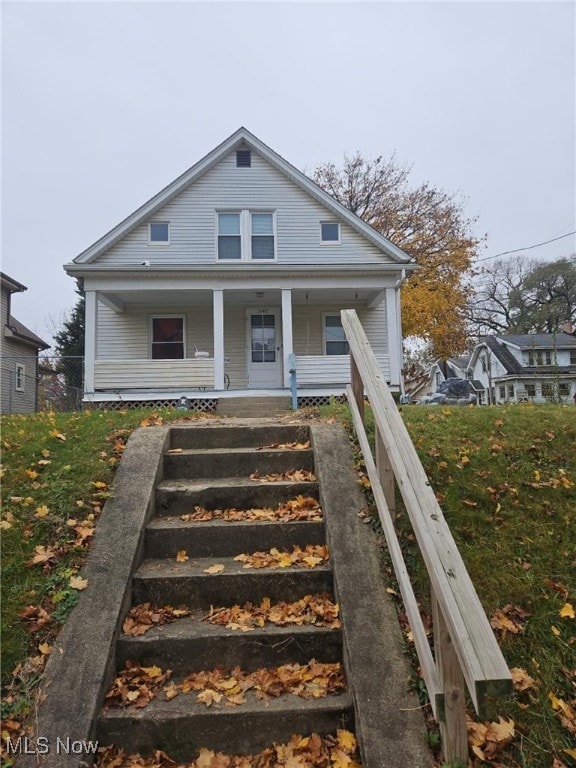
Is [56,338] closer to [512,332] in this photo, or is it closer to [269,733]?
[269,733]

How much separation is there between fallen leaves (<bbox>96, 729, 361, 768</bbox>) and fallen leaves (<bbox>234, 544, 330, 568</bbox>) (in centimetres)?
91

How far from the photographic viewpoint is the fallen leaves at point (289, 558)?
2.87 metres

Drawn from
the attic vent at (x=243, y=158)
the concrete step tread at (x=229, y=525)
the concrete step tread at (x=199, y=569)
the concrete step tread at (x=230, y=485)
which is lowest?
the concrete step tread at (x=199, y=569)

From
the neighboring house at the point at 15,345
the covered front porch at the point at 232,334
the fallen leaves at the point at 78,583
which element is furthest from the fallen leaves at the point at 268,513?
the neighboring house at the point at 15,345

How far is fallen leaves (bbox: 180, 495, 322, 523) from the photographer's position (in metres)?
3.24

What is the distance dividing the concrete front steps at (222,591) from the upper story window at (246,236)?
10700mm

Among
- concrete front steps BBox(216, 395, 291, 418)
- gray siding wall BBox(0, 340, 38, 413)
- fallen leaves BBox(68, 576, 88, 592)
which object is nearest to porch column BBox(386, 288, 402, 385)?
concrete front steps BBox(216, 395, 291, 418)

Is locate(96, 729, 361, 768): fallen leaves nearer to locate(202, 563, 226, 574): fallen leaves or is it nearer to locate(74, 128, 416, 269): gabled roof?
locate(202, 563, 226, 574): fallen leaves

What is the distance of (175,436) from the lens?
4.15m

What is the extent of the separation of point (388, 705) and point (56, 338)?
2818 cm

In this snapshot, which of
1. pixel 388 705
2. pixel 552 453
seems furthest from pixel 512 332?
pixel 388 705

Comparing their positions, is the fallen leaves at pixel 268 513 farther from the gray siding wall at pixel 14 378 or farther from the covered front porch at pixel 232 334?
the gray siding wall at pixel 14 378

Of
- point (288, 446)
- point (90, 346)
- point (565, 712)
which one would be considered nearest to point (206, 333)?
point (90, 346)

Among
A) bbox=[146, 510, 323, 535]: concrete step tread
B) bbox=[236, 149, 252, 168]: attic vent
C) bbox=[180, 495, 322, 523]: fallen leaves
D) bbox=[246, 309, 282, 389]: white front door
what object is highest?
bbox=[236, 149, 252, 168]: attic vent
